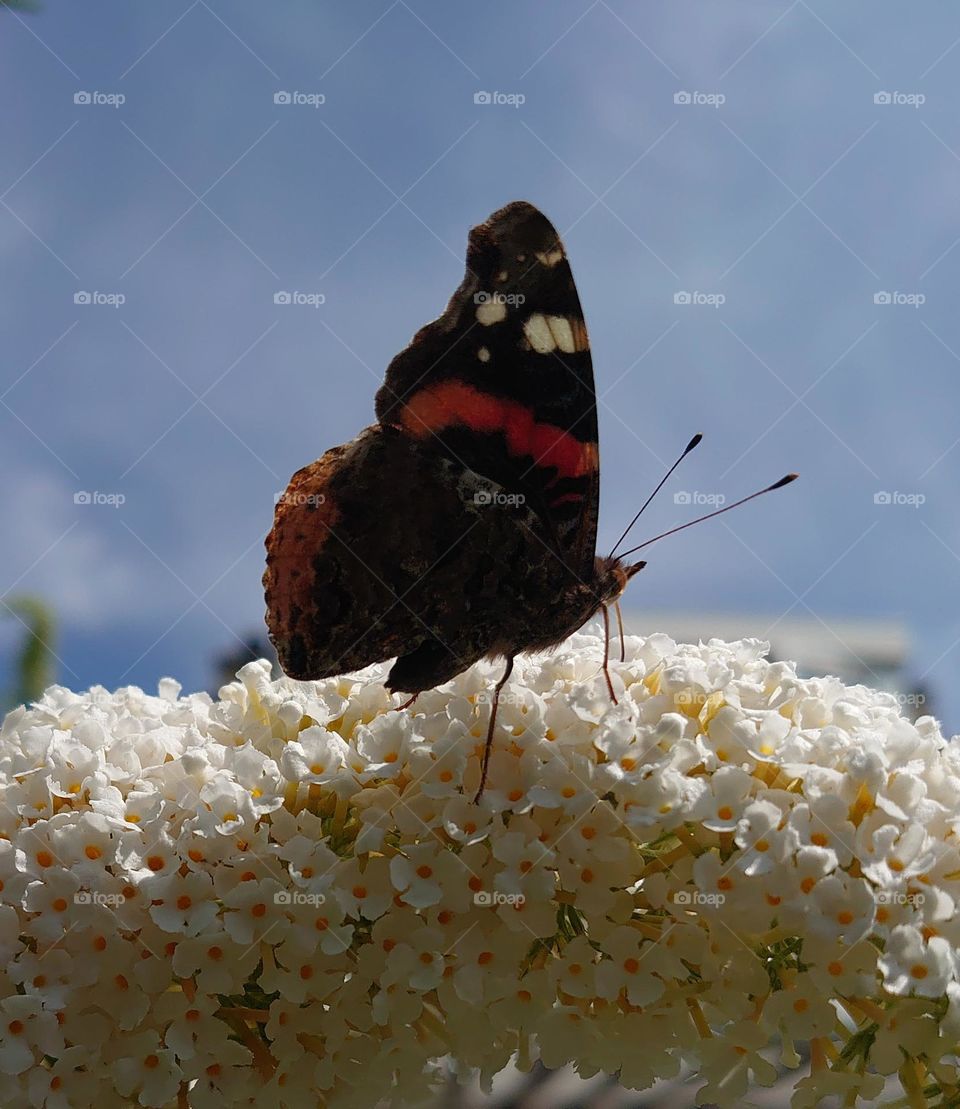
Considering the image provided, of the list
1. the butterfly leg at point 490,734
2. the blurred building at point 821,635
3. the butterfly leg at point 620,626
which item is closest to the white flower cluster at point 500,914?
the butterfly leg at point 490,734

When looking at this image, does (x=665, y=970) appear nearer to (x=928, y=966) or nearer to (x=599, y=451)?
(x=928, y=966)

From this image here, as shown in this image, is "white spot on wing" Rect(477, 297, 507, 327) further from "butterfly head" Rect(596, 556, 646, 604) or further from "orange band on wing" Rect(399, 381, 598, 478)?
"butterfly head" Rect(596, 556, 646, 604)

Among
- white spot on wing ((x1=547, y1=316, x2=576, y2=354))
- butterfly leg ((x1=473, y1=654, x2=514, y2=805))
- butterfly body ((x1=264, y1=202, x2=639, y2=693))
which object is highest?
white spot on wing ((x1=547, y1=316, x2=576, y2=354))

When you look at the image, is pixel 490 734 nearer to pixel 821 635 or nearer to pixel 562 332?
pixel 562 332

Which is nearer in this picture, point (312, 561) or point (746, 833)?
point (746, 833)

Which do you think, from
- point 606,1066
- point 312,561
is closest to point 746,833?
point 606,1066

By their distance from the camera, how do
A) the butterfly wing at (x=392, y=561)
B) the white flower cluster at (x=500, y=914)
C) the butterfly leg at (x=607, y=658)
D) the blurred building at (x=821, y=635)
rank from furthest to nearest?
1. the blurred building at (x=821, y=635)
2. the butterfly wing at (x=392, y=561)
3. the butterfly leg at (x=607, y=658)
4. the white flower cluster at (x=500, y=914)

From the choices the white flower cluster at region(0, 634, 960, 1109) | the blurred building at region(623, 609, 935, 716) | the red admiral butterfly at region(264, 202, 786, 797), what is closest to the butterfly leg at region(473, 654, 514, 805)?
the white flower cluster at region(0, 634, 960, 1109)

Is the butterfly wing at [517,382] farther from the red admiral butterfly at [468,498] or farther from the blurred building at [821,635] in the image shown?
the blurred building at [821,635]
